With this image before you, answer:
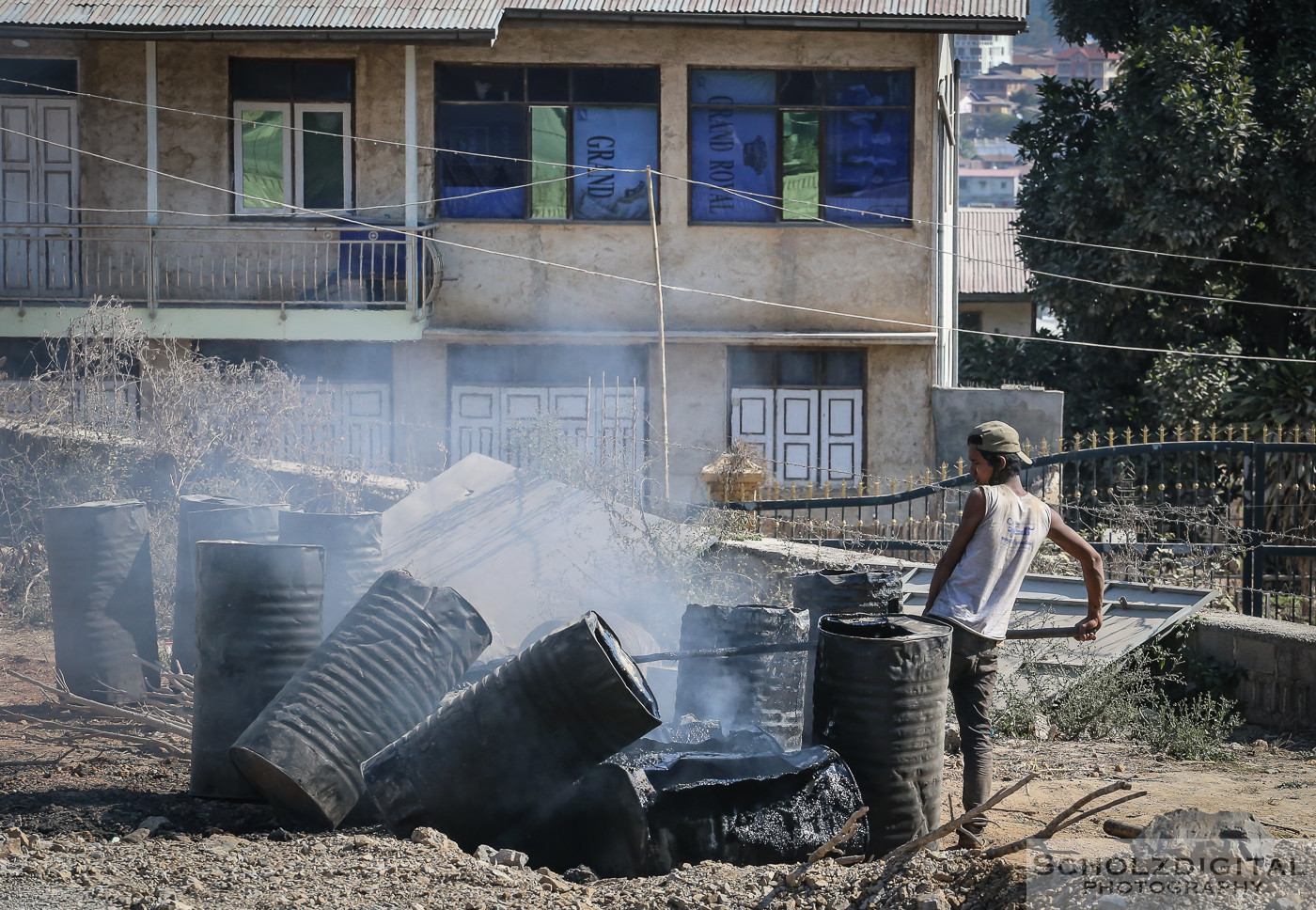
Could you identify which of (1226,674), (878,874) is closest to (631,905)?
(878,874)

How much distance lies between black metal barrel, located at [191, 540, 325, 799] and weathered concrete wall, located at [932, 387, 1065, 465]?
9.73 meters

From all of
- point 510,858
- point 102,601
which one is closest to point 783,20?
point 102,601

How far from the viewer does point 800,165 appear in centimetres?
1433

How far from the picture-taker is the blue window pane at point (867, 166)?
47.0 ft

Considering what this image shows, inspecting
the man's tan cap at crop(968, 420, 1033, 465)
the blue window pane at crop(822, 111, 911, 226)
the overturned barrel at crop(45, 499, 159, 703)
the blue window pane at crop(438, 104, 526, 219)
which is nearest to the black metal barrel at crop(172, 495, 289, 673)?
the overturned barrel at crop(45, 499, 159, 703)

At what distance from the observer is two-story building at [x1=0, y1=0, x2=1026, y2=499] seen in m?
14.2

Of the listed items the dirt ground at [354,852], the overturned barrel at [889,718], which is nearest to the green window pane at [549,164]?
the dirt ground at [354,852]

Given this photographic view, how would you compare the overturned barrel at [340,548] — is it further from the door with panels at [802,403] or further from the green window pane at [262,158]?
the green window pane at [262,158]

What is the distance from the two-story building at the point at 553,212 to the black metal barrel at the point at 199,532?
675cm

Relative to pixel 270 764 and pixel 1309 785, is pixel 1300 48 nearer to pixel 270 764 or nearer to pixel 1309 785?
pixel 1309 785

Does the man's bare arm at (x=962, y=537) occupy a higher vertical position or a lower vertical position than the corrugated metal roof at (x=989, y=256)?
lower

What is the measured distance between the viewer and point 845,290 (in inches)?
564

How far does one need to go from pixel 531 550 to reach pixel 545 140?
773 centimetres

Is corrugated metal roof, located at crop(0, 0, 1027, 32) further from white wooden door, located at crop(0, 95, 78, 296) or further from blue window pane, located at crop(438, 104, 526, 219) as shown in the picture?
white wooden door, located at crop(0, 95, 78, 296)
